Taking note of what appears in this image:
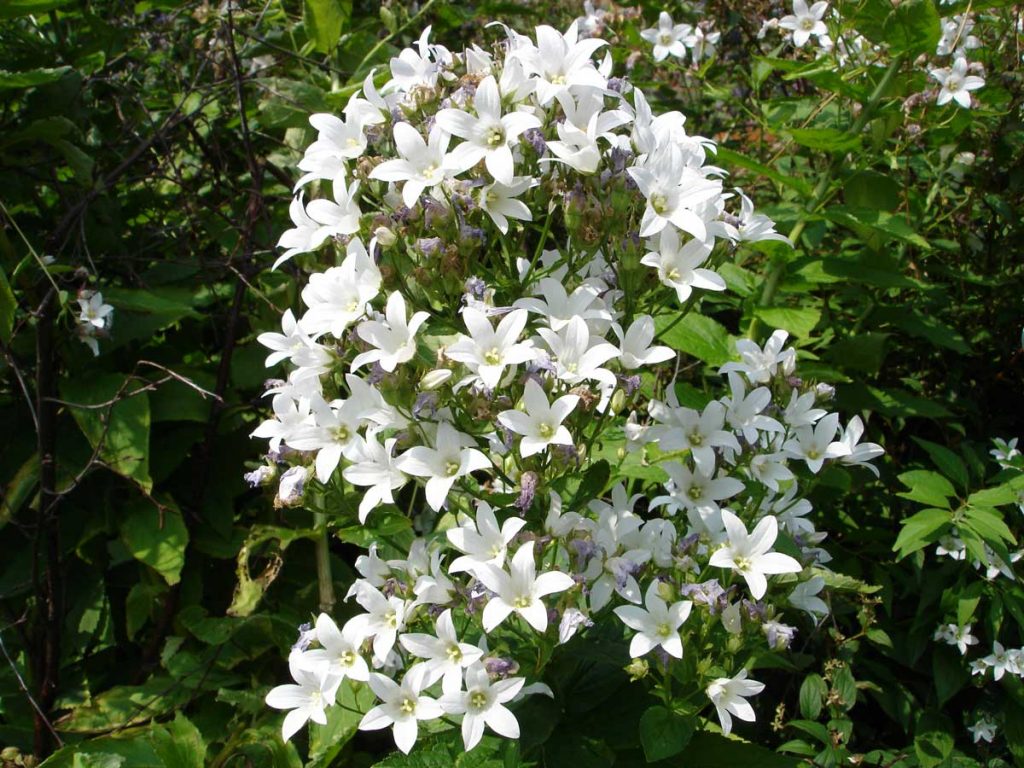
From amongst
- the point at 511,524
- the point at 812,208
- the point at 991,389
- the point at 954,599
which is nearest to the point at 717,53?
the point at 812,208

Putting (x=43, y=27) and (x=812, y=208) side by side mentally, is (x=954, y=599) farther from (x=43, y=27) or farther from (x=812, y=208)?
(x=43, y=27)

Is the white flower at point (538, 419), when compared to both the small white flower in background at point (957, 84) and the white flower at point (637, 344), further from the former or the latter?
the small white flower in background at point (957, 84)

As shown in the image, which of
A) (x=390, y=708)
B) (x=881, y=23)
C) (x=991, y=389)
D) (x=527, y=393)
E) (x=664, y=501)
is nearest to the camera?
(x=527, y=393)

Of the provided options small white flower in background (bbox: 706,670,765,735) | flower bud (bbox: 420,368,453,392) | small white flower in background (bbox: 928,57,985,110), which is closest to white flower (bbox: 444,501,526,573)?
flower bud (bbox: 420,368,453,392)

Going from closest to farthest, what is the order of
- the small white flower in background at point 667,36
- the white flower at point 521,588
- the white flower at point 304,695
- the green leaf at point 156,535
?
the white flower at point 521,588 → the white flower at point 304,695 → the green leaf at point 156,535 → the small white flower in background at point 667,36

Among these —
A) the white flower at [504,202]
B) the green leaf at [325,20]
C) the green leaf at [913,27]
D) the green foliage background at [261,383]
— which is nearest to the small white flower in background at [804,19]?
the green foliage background at [261,383]

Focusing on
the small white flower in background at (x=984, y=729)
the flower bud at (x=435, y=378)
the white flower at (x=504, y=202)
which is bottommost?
the small white flower in background at (x=984, y=729)

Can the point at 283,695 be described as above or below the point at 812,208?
below
